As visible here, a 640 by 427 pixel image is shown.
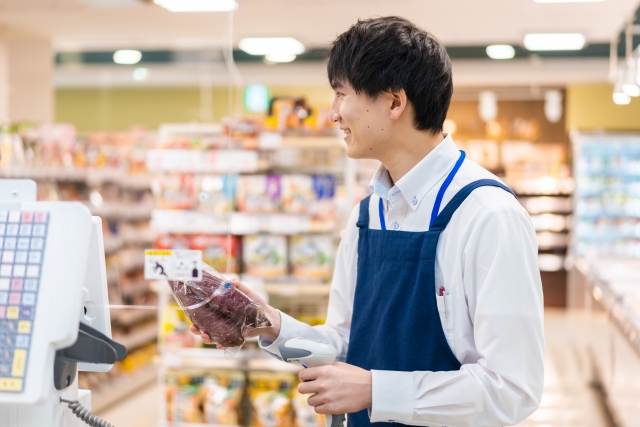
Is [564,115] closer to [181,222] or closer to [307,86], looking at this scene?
[307,86]

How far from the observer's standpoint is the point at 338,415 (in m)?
1.37

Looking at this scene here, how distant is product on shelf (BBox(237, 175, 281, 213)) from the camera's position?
4.24m

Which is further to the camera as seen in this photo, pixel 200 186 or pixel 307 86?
pixel 307 86

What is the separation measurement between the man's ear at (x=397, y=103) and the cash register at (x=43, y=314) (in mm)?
637

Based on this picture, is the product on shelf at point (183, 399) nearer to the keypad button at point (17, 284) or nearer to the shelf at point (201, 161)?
the shelf at point (201, 161)

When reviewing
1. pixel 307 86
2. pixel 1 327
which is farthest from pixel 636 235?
pixel 1 327

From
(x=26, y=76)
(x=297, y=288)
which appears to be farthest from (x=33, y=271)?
(x=26, y=76)

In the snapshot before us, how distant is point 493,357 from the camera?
1273mm

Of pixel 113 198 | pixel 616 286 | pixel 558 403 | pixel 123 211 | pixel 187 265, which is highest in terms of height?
pixel 113 198

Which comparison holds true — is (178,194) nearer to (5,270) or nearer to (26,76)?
(26,76)

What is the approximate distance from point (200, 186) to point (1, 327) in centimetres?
322

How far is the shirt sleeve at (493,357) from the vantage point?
1.28 meters

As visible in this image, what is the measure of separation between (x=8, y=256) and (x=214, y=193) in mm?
3108

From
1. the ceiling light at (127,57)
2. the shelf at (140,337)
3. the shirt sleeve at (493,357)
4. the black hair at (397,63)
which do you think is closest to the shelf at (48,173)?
the shelf at (140,337)
